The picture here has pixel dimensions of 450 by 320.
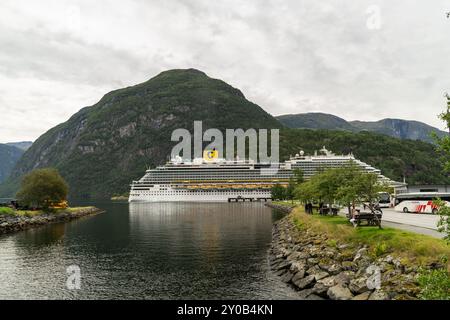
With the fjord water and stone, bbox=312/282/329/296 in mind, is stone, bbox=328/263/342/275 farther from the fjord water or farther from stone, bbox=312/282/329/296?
the fjord water

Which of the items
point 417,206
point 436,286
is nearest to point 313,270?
point 436,286

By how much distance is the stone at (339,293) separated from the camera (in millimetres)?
19375

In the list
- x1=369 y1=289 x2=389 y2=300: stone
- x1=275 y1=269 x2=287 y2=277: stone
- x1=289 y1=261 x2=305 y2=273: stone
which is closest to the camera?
x1=369 y1=289 x2=389 y2=300: stone

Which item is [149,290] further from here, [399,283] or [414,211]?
[414,211]

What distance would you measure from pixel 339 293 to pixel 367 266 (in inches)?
127

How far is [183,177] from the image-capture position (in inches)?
6747

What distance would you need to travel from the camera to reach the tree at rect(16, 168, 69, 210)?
76.8 metres

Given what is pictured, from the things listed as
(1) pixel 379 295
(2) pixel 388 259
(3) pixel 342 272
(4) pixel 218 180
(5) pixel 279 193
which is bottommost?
(3) pixel 342 272

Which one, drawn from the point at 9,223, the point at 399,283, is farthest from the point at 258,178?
the point at 399,283

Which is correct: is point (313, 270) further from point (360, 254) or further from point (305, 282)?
point (360, 254)

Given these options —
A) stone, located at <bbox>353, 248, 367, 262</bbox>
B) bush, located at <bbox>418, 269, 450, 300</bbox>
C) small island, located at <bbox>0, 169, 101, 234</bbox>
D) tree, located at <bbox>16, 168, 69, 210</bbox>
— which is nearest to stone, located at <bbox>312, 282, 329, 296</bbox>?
stone, located at <bbox>353, 248, 367, 262</bbox>

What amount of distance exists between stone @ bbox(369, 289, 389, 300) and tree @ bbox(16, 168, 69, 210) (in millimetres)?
75865

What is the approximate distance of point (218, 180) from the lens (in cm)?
17038

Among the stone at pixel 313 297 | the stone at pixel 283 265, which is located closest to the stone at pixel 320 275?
the stone at pixel 313 297
